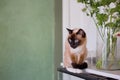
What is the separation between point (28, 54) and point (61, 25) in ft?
1.30

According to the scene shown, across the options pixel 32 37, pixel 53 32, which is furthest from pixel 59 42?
pixel 32 37

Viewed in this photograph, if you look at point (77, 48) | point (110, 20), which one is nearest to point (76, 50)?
point (77, 48)

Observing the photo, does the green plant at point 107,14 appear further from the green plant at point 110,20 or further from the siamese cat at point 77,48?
the siamese cat at point 77,48

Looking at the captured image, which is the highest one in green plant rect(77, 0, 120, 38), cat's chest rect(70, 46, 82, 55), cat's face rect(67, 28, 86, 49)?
green plant rect(77, 0, 120, 38)

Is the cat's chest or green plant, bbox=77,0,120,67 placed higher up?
green plant, bbox=77,0,120,67

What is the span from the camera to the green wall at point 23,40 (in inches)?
78.4

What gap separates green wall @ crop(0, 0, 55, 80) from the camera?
1990 mm

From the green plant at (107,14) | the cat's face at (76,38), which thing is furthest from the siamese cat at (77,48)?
the green plant at (107,14)

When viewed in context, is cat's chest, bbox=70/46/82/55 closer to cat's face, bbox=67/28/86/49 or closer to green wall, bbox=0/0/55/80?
cat's face, bbox=67/28/86/49

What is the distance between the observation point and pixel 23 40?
201 cm

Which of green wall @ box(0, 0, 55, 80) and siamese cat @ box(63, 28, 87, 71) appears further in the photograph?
green wall @ box(0, 0, 55, 80)

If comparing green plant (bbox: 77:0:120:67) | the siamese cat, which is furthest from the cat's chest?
green plant (bbox: 77:0:120:67)

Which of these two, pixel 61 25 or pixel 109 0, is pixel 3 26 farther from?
pixel 109 0

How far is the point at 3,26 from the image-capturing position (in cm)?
200
